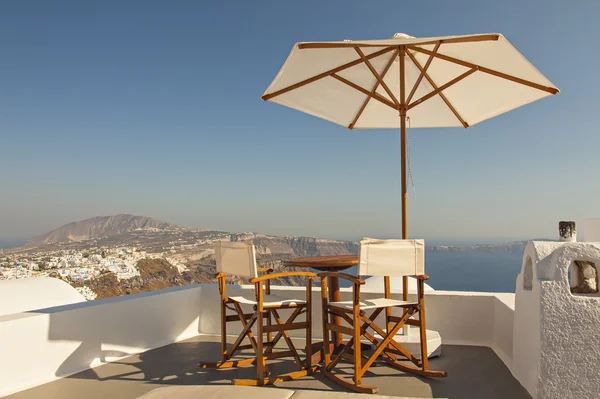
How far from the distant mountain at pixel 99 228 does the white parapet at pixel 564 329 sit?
11.0 metres

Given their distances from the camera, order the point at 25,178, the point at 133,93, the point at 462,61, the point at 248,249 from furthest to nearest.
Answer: the point at 25,178
the point at 133,93
the point at 462,61
the point at 248,249

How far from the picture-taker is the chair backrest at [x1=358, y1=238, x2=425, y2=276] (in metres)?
3.34

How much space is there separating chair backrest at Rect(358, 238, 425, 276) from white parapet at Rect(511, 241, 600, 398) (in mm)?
758

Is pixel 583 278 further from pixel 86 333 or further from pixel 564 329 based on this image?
pixel 86 333

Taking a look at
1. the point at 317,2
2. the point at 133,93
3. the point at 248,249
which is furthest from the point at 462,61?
the point at 133,93

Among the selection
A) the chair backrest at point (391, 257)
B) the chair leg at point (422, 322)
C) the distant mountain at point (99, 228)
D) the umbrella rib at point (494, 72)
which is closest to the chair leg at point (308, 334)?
the chair backrest at point (391, 257)

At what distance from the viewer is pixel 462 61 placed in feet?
13.1

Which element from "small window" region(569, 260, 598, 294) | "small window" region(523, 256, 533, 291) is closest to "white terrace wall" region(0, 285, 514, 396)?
"small window" region(523, 256, 533, 291)

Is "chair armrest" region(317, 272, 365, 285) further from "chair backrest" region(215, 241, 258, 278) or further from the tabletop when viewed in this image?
"chair backrest" region(215, 241, 258, 278)

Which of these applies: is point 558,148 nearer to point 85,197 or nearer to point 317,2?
point 317,2

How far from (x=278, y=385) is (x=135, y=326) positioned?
163 centimetres

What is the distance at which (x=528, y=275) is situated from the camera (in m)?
3.34

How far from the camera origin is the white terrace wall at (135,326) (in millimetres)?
3445

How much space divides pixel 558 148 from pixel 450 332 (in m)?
21.4
